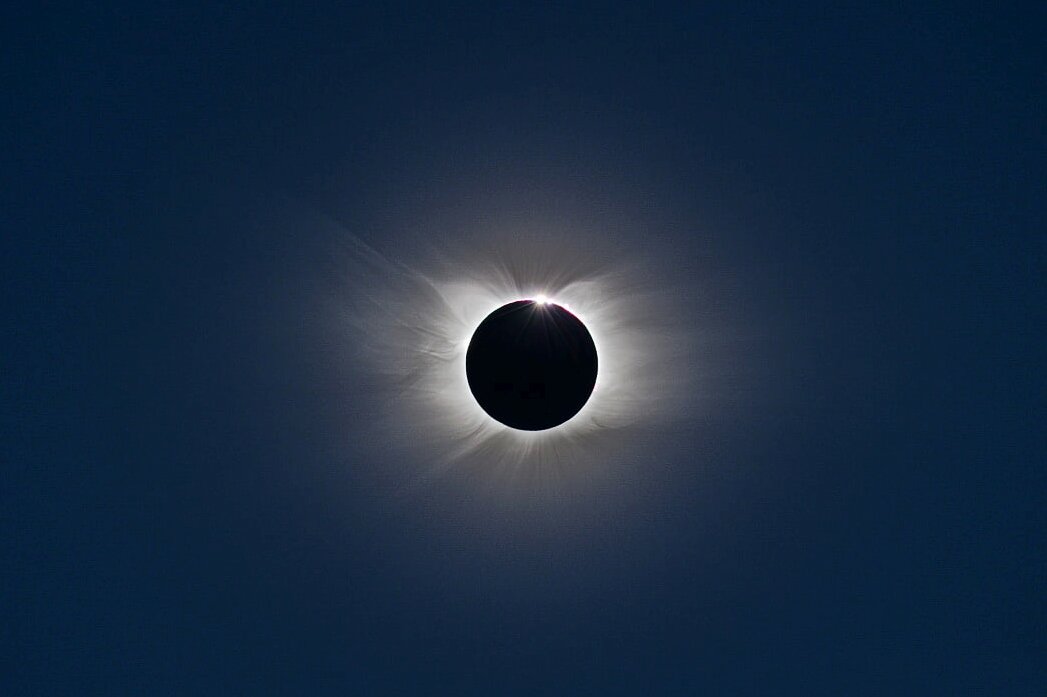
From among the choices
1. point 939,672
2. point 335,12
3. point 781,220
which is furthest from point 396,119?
point 939,672

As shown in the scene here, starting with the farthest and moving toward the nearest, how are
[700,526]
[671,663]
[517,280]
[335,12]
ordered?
[671,663], [700,526], [517,280], [335,12]

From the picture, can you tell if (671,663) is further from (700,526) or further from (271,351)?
(271,351)

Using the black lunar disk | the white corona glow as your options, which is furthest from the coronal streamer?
the black lunar disk

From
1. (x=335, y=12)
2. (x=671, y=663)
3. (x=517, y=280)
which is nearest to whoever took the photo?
(x=335, y=12)

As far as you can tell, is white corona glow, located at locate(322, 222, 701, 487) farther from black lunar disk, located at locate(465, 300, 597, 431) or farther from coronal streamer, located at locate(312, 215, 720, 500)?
black lunar disk, located at locate(465, 300, 597, 431)

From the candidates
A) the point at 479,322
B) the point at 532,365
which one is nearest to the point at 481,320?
the point at 479,322

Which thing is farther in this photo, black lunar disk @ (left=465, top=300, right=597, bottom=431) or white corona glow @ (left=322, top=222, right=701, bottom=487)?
white corona glow @ (left=322, top=222, right=701, bottom=487)

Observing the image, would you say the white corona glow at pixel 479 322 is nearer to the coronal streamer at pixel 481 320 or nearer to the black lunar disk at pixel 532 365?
the coronal streamer at pixel 481 320
